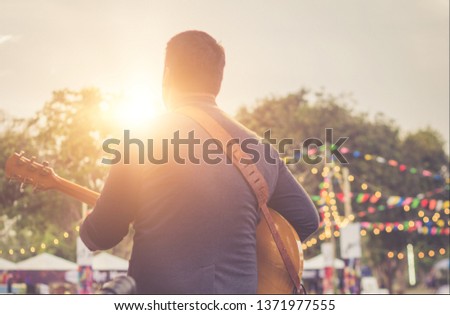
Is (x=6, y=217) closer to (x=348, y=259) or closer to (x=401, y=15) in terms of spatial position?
(x=348, y=259)

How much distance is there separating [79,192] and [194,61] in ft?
2.51

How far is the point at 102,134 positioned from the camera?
1861cm

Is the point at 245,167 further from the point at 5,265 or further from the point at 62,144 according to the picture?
the point at 5,265

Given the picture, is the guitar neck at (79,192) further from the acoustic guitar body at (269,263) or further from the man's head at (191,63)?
the acoustic guitar body at (269,263)

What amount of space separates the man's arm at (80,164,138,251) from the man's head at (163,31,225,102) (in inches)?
13.9

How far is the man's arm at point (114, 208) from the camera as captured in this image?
7.06ft

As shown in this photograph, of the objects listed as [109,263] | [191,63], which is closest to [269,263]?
[191,63]

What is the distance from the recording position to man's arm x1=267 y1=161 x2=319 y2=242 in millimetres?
2453

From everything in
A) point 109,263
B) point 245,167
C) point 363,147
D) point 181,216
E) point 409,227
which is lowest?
point 181,216

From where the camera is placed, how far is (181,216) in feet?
6.95

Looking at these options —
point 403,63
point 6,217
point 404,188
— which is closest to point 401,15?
point 403,63

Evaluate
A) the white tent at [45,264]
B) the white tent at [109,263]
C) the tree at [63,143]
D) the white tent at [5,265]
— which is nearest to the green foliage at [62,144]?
the tree at [63,143]

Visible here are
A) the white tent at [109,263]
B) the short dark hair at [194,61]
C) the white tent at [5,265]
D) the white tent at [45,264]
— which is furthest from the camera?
the white tent at [5,265]
